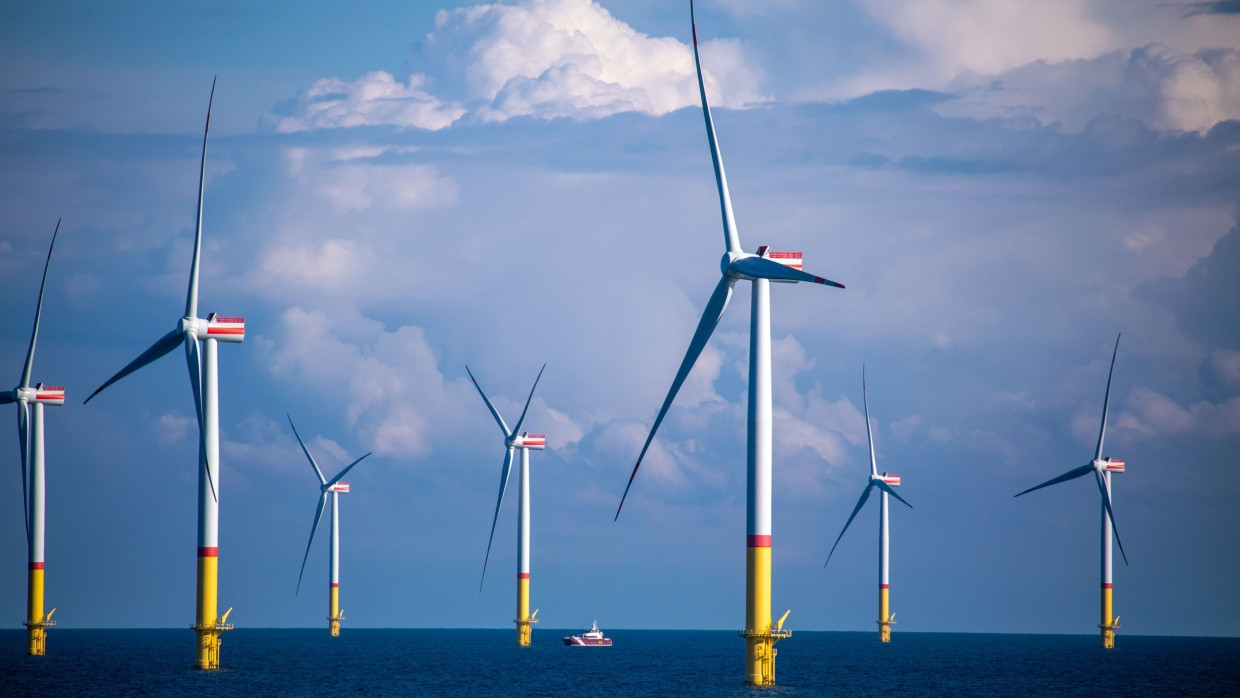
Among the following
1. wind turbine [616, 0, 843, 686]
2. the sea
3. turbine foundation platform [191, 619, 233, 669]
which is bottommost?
the sea

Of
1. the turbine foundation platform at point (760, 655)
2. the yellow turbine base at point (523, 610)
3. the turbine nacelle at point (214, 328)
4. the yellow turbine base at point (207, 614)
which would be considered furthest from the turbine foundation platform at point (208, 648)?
the yellow turbine base at point (523, 610)

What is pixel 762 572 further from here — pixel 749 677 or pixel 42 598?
pixel 42 598

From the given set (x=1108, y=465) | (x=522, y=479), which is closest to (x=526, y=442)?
(x=522, y=479)

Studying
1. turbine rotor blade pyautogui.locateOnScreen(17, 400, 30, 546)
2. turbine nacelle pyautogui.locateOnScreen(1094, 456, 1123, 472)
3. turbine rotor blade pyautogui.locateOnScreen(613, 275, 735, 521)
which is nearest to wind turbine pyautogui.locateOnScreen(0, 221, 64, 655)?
turbine rotor blade pyautogui.locateOnScreen(17, 400, 30, 546)

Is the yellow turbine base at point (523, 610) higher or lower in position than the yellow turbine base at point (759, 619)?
lower

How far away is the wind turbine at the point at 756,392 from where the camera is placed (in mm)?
71562

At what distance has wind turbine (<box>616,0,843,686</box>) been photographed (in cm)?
7156

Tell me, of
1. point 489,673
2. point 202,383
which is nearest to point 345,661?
point 489,673

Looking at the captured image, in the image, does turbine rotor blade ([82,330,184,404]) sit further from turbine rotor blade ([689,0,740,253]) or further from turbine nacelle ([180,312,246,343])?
turbine rotor blade ([689,0,740,253])

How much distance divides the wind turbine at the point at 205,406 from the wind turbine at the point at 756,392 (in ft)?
127

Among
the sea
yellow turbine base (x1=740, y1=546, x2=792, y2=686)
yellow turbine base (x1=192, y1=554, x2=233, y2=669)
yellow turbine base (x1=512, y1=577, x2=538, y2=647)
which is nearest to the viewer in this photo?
yellow turbine base (x1=740, y1=546, x2=792, y2=686)

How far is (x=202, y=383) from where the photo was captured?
9606cm

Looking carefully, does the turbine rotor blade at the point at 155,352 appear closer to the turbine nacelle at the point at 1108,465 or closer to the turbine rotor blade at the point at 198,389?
the turbine rotor blade at the point at 198,389

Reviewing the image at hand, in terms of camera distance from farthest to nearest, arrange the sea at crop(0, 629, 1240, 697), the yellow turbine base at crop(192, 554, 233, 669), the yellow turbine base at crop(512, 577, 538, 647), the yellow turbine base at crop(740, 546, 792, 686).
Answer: the yellow turbine base at crop(512, 577, 538, 647) → the sea at crop(0, 629, 1240, 697) → the yellow turbine base at crop(192, 554, 233, 669) → the yellow turbine base at crop(740, 546, 792, 686)
